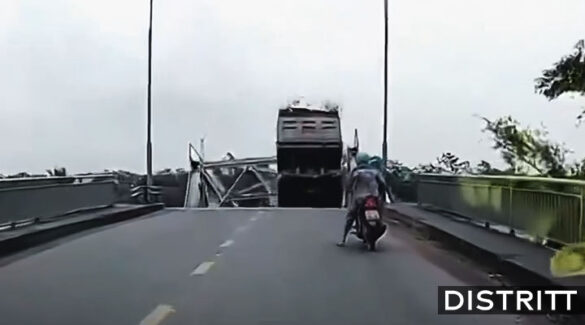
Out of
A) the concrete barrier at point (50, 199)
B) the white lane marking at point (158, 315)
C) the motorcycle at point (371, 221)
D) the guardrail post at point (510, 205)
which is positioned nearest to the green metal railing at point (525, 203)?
the guardrail post at point (510, 205)

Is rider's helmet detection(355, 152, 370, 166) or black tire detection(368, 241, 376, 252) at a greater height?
rider's helmet detection(355, 152, 370, 166)

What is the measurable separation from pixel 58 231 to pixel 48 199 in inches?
70.4

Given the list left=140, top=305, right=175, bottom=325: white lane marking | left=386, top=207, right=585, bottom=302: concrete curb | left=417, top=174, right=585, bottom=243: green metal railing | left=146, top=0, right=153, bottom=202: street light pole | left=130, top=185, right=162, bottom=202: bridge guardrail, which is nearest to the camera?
left=140, top=305, right=175, bottom=325: white lane marking

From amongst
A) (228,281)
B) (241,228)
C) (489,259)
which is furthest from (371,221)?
(241,228)

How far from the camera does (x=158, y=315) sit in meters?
11.0

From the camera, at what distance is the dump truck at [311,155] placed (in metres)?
44.2

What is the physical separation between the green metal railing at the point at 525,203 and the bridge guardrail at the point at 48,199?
936 cm

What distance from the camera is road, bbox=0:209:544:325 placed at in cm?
1104

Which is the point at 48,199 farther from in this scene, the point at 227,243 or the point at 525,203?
the point at 525,203

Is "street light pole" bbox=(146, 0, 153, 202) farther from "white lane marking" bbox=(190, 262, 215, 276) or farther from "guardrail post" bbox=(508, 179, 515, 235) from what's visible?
"white lane marking" bbox=(190, 262, 215, 276)

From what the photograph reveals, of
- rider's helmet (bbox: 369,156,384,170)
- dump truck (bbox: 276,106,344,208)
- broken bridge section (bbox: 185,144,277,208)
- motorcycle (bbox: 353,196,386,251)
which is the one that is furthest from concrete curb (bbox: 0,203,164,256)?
broken bridge section (bbox: 185,144,277,208)

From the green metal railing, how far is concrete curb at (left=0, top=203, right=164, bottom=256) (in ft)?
28.7

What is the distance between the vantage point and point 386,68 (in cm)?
4012

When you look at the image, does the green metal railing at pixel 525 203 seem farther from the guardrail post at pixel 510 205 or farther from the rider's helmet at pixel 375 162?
the rider's helmet at pixel 375 162
